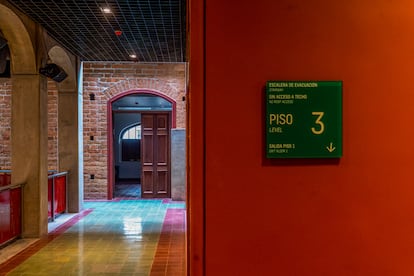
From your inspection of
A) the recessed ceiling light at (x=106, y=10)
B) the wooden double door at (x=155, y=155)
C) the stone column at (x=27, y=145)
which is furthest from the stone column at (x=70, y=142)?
the recessed ceiling light at (x=106, y=10)

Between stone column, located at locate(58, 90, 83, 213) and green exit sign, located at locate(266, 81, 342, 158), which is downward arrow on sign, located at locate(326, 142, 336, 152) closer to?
green exit sign, located at locate(266, 81, 342, 158)

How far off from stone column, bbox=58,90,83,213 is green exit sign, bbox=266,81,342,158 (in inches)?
266

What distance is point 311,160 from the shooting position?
1.47 metres

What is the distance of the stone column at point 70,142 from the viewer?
7488mm

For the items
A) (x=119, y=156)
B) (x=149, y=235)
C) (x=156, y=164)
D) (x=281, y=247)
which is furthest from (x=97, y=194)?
(x=281, y=247)

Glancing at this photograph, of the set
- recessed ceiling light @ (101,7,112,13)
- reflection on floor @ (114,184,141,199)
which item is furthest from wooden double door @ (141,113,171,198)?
recessed ceiling light @ (101,7,112,13)

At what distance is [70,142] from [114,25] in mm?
3062

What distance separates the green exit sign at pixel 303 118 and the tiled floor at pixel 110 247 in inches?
122

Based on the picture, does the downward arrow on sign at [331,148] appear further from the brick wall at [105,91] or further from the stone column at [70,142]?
the brick wall at [105,91]

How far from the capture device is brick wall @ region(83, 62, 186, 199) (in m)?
8.90

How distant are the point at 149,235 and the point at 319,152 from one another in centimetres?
482

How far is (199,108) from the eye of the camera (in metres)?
1.43

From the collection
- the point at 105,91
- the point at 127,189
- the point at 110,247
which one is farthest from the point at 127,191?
the point at 110,247

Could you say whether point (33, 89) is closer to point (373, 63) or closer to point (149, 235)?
point (149, 235)
